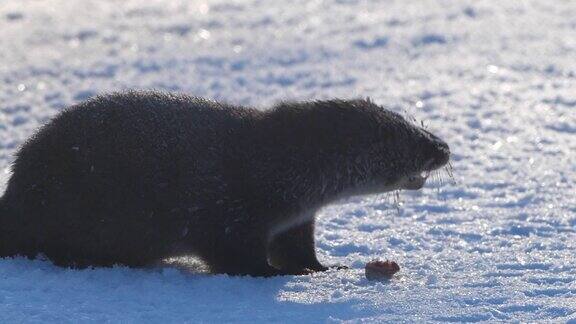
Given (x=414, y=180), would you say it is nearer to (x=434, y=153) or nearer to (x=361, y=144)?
(x=434, y=153)

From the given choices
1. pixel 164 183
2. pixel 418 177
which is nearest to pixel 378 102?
pixel 418 177

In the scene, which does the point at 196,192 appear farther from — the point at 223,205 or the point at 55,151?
the point at 55,151

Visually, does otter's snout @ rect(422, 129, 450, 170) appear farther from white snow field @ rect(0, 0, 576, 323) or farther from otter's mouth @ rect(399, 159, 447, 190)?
white snow field @ rect(0, 0, 576, 323)

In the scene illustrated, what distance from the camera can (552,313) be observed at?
16.6 ft

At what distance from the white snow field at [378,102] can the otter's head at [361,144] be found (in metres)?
0.45

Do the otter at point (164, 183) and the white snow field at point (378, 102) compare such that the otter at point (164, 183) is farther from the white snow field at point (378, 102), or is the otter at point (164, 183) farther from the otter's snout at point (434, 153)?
the otter's snout at point (434, 153)

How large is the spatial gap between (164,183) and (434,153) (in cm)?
152

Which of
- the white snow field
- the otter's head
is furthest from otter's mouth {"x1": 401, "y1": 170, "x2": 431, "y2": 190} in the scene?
the white snow field

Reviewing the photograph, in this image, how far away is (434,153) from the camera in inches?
246

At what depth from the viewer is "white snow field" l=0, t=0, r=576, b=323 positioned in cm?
521

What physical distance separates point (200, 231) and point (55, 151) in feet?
2.60

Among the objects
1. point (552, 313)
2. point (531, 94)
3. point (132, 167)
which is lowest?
point (552, 313)

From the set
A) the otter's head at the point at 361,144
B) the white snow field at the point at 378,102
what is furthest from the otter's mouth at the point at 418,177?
the white snow field at the point at 378,102


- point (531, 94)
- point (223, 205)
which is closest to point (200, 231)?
point (223, 205)
